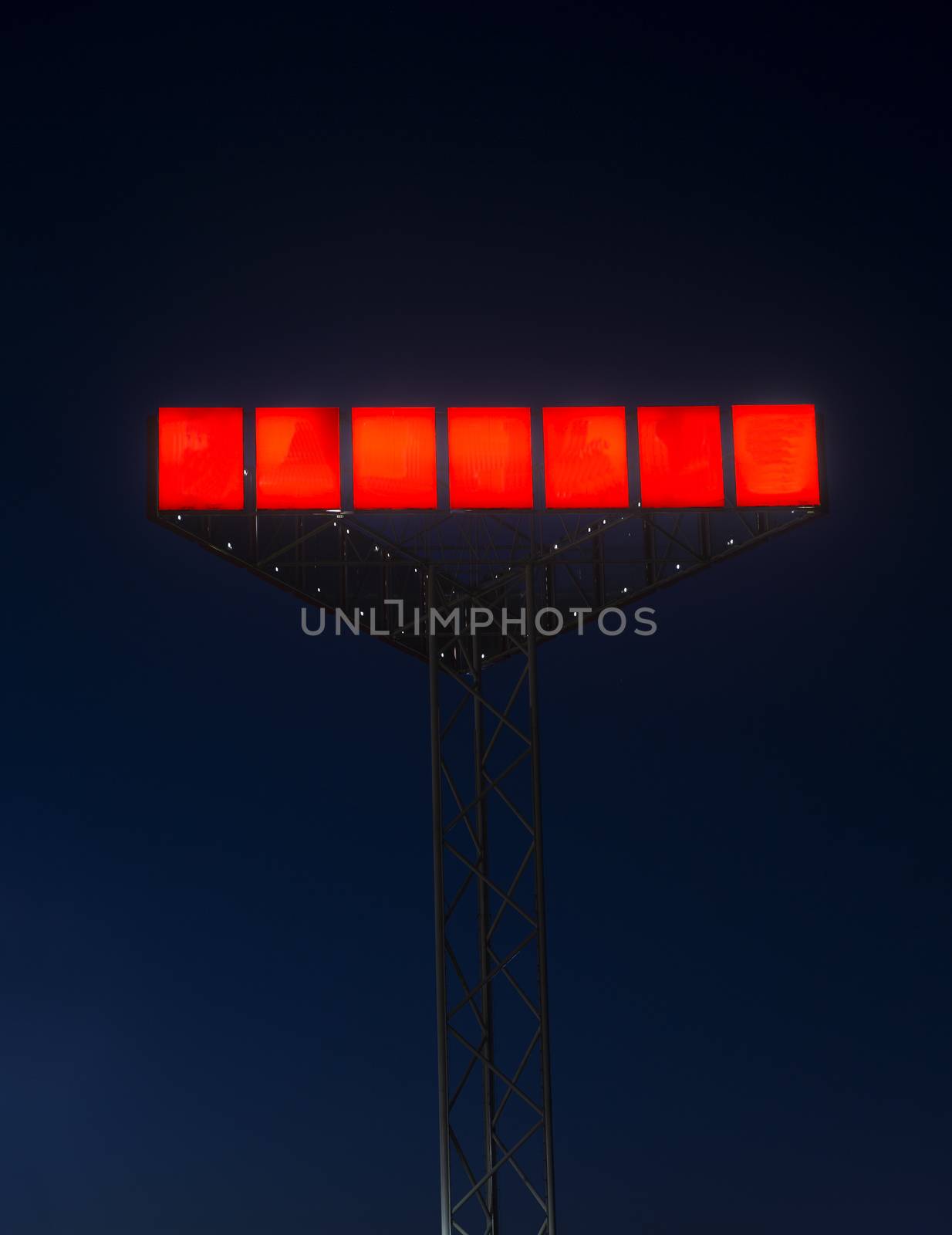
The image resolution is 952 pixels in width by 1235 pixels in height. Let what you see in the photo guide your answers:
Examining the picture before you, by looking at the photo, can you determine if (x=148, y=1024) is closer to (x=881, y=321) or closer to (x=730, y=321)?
(x=730, y=321)

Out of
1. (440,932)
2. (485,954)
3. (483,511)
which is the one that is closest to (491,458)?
(483,511)

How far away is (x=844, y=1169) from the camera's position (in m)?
16.4

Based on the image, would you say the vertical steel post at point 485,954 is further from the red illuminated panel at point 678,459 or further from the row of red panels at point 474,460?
the red illuminated panel at point 678,459

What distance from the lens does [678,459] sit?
1271 centimetres

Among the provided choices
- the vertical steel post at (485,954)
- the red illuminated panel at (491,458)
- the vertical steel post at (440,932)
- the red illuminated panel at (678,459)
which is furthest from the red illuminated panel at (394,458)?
the red illuminated panel at (678,459)

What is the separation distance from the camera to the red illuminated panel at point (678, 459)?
1263 centimetres

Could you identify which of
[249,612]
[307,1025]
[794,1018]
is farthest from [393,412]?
[794,1018]

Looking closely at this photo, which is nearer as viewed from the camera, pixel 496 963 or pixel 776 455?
pixel 776 455

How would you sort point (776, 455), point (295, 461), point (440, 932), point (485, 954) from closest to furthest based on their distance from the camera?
point (295, 461), point (440, 932), point (776, 455), point (485, 954)

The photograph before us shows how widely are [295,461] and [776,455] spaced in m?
4.27

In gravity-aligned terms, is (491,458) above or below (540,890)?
above

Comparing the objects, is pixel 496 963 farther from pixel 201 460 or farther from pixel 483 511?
pixel 201 460

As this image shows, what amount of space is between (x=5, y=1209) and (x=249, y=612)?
7021 millimetres

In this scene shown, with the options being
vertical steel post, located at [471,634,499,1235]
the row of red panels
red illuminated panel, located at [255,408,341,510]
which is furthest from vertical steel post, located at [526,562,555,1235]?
red illuminated panel, located at [255,408,341,510]
